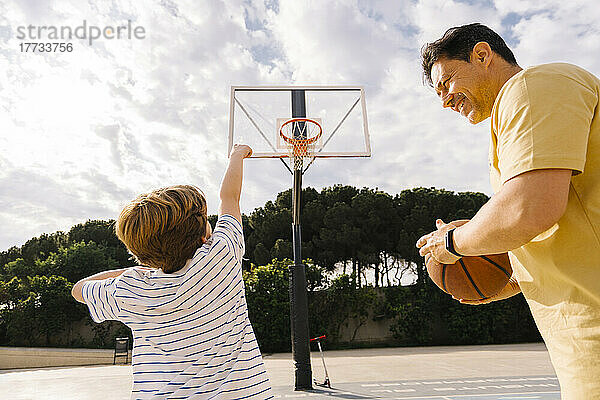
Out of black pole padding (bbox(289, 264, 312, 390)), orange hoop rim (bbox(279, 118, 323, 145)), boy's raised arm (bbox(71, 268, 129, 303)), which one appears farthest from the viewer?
orange hoop rim (bbox(279, 118, 323, 145))

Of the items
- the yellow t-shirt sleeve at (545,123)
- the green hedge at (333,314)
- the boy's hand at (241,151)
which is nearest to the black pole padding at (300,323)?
the boy's hand at (241,151)

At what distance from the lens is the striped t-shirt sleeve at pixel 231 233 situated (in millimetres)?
1549

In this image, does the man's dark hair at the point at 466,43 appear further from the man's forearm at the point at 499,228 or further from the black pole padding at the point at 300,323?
the black pole padding at the point at 300,323

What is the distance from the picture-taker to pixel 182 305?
1.48 m

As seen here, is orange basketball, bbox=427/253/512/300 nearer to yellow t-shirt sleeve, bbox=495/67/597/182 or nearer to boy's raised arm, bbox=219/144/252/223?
yellow t-shirt sleeve, bbox=495/67/597/182

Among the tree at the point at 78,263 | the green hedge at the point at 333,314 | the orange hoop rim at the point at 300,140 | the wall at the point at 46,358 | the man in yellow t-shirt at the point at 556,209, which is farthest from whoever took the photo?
the tree at the point at 78,263

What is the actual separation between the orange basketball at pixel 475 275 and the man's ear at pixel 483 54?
0.51 meters

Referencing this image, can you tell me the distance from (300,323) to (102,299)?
18.9ft

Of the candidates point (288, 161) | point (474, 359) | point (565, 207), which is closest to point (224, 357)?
point (565, 207)

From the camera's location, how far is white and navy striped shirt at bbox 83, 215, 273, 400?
1.44 m

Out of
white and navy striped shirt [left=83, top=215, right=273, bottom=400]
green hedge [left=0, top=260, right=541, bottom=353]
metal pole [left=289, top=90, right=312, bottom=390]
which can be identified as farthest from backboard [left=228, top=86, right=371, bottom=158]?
green hedge [left=0, top=260, right=541, bottom=353]

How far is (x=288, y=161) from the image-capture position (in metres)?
7.43

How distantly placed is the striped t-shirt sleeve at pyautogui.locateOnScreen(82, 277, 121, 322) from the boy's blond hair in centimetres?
13

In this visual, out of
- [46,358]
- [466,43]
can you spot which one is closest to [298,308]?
[466,43]
